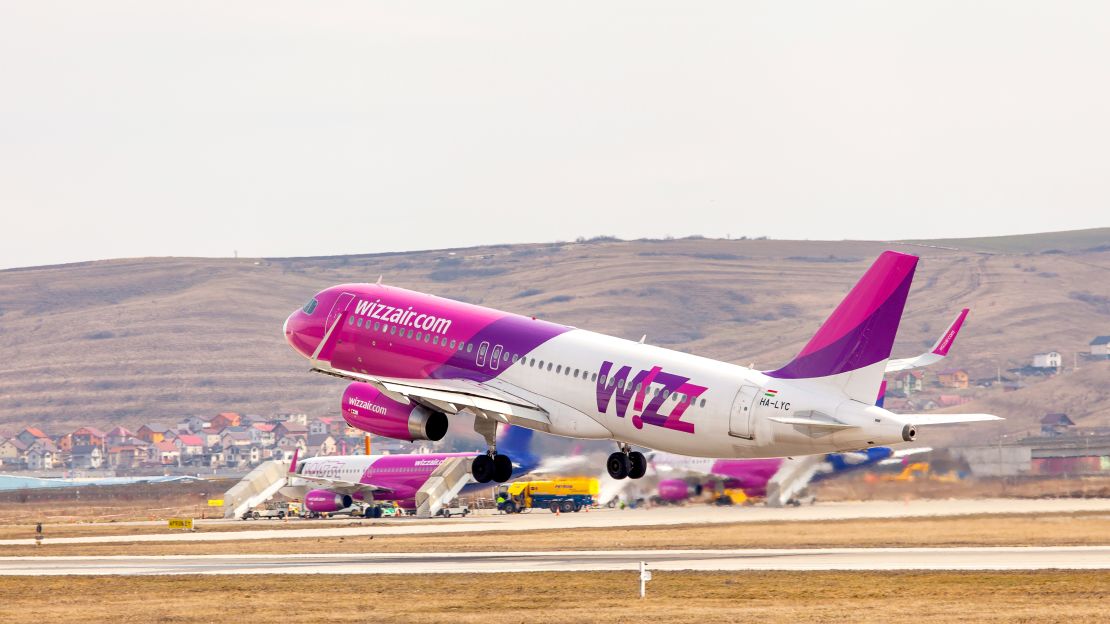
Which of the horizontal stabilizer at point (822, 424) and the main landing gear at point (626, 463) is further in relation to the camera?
the main landing gear at point (626, 463)

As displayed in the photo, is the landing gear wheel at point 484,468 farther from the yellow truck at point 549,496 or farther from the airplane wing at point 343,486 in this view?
the airplane wing at point 343,486

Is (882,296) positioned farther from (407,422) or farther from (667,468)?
(667,468)

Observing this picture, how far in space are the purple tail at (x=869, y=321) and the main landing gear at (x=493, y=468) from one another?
45.1 ft

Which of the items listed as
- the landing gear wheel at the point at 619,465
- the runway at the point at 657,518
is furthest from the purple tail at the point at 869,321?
the runway at the point at 657,518

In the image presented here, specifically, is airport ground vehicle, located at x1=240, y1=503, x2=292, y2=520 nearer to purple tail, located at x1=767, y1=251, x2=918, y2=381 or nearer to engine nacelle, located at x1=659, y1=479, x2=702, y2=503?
engine nacelle, located at x1=659, y1=479, x2=702, y2=503

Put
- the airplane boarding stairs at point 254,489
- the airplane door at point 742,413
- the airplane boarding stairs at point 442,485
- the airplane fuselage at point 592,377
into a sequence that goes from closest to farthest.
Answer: the airplane fuselage at point 592,377 < the airplane door at point 742,413 < the airplane boarding stairs at point 442,485 < the airplane boarding stairs at point 254,489

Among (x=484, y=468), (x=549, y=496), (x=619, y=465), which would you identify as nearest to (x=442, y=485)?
(x=549, y=496)

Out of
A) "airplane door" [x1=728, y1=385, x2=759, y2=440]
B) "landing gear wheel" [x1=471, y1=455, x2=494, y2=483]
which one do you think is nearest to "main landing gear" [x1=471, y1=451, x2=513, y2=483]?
"landing gear wheel" [x1=471, y1=455, x2=494, y2=483]

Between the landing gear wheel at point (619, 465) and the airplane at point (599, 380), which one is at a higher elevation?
the airplane at point (599, 380)

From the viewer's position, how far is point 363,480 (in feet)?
427

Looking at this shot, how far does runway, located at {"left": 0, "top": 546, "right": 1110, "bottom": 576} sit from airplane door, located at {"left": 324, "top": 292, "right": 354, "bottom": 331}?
Answer: 9618 millimetres

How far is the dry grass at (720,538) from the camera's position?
76.2m

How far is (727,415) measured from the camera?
62.4m

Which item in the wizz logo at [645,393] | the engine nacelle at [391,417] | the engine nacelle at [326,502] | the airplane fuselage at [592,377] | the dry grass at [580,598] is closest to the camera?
the dry grass at [580,598]
